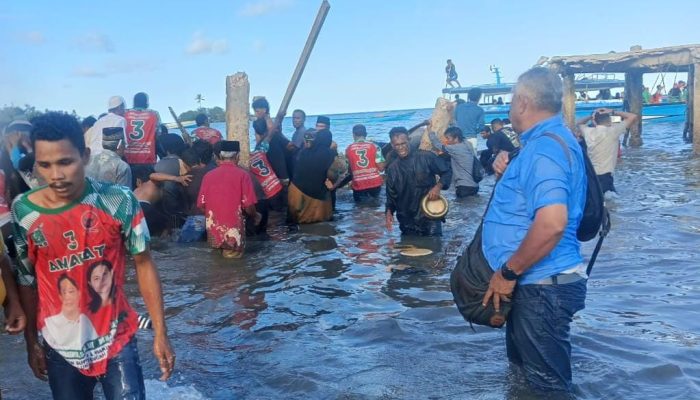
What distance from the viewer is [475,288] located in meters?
3.66

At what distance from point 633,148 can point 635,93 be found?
2542mm

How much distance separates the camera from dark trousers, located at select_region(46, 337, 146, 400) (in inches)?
113

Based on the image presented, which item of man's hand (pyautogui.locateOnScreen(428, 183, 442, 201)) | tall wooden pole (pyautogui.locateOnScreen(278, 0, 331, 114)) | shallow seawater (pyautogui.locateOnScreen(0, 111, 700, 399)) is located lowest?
shallow seawater (pyautogui.locateOnScreen(0, 111, 700, 399))

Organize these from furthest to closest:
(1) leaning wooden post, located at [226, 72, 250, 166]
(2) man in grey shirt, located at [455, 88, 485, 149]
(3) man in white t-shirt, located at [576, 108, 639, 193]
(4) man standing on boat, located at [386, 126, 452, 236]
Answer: (2) man in grey shirt, located at [455, 88, 485, 149]
(1) leaning wooden post, located at [226, 72, 250, 166]
(3) man in white t-shirt, located at [576, 108, 639, 193]
(4) man standing on boat, located at [386, 126, 452, 236]

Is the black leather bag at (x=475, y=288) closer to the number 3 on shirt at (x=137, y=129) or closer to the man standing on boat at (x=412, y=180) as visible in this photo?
the man standing on boat at (x=412, y=180)

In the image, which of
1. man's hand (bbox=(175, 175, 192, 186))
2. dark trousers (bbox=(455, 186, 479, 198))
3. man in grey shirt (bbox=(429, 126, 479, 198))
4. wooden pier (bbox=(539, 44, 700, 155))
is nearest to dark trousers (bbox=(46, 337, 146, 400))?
man's hand (bbox=(175, 175, 192, 186))

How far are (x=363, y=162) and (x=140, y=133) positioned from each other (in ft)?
13.5

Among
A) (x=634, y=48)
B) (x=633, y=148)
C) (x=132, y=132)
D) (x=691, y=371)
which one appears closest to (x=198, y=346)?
(x=691, y=371)

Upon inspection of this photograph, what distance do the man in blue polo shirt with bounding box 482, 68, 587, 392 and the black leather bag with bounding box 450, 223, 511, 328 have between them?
0.20ft

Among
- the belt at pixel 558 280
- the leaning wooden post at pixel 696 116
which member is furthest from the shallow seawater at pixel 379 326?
the leaning wooden post at pixel 696 116

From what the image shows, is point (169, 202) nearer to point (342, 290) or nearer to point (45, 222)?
point (342, 290)

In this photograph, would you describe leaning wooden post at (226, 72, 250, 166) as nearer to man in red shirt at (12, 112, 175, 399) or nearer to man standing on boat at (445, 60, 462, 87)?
man in red shirt at (12, 112, 175, 399)

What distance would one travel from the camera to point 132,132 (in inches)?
411

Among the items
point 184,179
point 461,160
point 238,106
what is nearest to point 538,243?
point 184,179
